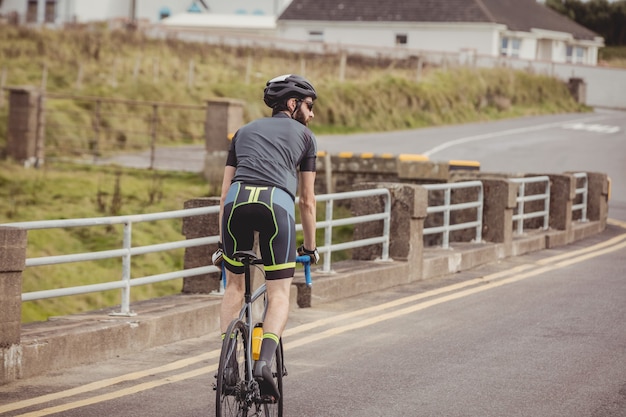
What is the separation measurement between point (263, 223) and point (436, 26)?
63237 mm

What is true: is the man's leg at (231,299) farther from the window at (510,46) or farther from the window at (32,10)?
the window at (32,10)

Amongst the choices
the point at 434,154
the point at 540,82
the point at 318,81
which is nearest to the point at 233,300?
the point at 434,154

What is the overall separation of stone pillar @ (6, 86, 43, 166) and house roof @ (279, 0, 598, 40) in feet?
136

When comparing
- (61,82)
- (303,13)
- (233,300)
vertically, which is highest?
(303,13)

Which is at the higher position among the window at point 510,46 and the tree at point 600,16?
the tree at point 600,16

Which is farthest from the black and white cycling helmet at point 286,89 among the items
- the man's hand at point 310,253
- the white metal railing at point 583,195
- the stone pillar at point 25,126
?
the stone pillar at point 25,126

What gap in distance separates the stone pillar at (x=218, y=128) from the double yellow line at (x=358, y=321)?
1090 centimetres

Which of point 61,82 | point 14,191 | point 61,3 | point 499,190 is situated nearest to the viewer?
point 499,190

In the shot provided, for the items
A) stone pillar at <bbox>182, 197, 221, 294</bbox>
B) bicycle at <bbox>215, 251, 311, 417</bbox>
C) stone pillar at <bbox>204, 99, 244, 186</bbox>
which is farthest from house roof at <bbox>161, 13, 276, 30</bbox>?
bicycle at <bbox>215, 251, 311, 417</bbox>

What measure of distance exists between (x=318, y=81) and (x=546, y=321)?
3298cm

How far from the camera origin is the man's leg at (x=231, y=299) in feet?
21.9

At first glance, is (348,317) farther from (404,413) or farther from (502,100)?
(502,100)

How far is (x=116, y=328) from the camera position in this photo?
9.09m

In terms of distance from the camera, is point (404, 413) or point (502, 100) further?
point (502, 100)
